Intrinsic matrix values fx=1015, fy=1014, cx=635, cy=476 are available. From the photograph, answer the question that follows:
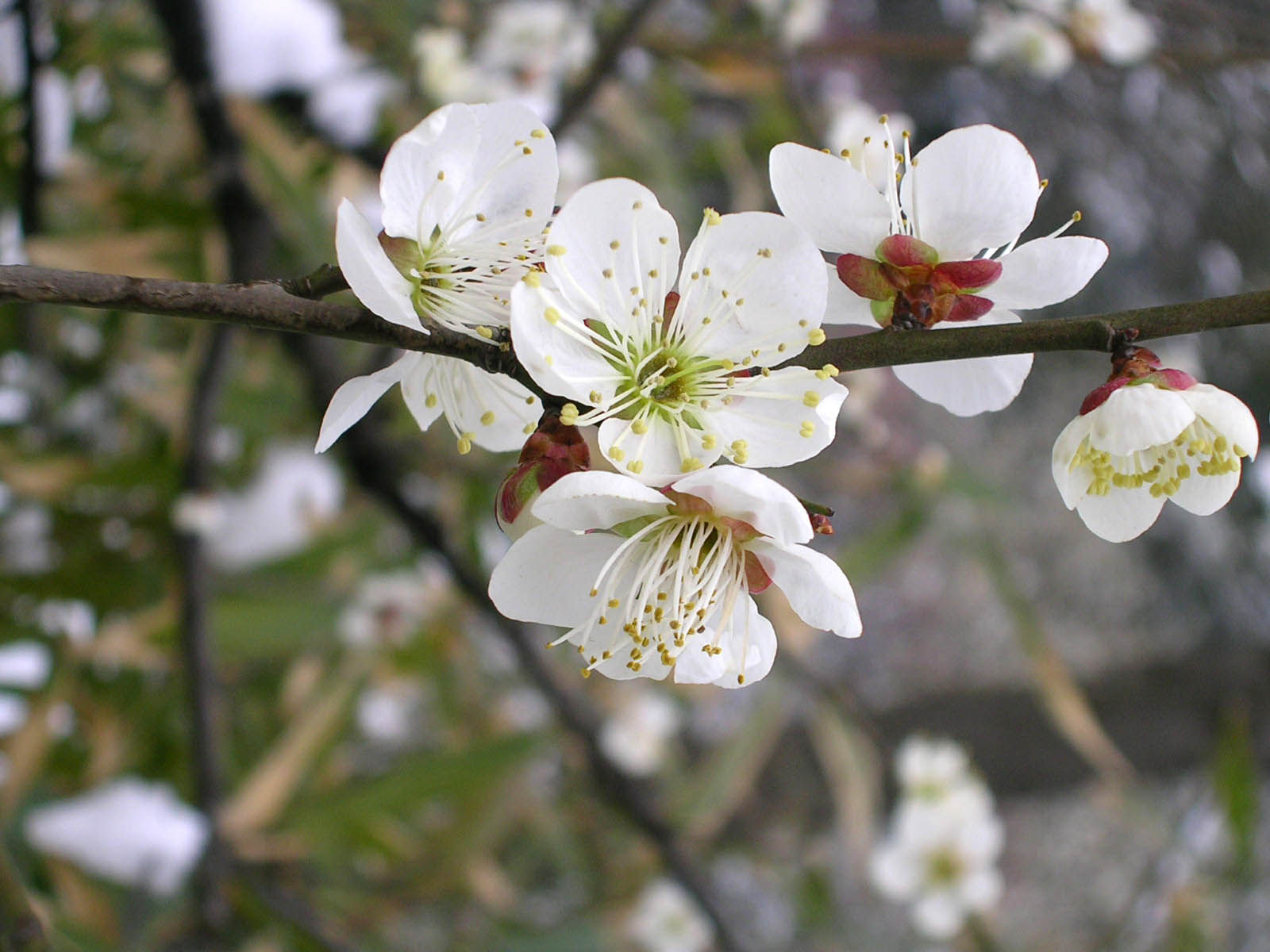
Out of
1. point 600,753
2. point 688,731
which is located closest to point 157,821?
point 600,753

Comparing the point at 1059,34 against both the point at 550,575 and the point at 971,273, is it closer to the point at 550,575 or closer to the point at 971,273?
the point at 971,273

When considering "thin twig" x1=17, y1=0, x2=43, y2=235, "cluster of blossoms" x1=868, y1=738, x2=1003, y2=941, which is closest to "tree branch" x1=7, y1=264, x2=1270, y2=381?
"thin twig" x1=17, y1=0, x2=43, y2=235

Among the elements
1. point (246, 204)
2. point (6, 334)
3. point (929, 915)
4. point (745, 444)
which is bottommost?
point (929, 915)

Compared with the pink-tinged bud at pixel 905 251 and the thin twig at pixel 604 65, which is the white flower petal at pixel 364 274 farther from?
the thin twig at pixel 604 65

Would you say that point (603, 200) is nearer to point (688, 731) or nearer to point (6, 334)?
point (6, 334)

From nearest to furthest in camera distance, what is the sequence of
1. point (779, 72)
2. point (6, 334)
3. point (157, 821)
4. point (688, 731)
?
point (157, 821) < point (6, 334) < point (779, 72) < point (688, 731)
